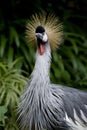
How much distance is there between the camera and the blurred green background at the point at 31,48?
6.12 metres

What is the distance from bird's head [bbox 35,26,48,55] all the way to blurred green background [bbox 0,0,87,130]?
Answer: 1163 millimetres

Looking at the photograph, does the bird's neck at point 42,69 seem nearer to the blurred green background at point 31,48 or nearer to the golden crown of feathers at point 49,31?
the golden crown of feathers at point 49,31

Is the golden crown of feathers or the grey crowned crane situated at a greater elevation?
the golden crown of feathers

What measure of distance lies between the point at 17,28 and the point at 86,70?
1013mm

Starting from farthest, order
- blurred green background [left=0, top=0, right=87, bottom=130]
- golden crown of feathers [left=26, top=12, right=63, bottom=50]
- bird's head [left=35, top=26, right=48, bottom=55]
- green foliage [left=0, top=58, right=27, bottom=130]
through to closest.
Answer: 1. blurred green background [left=0, top=0, right=87, bottom=130]
2. green foliage [left=0, top=58, right=27, bottom=130]
3. golden crown of feathers [left=26, top=12, right=63, bottom=50]
4. bird's head [left=35, top=26, right=48, bottom=55]

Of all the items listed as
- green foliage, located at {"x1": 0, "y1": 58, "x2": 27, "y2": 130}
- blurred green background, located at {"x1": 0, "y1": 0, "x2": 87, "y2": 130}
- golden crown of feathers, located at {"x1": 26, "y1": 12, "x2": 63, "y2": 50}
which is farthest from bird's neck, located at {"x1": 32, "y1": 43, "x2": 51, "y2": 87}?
blurred green background, located at {"x1": 0, "y1": 0, "x2": 87, "y2": 130}

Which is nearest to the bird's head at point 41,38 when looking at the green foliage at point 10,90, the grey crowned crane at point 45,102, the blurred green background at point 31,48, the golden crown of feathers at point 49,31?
the grey crowned crane at point 45,102

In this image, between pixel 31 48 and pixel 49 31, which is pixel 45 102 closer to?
pixel 49 31

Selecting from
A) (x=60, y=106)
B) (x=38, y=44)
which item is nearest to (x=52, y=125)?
(x=60, y=106)

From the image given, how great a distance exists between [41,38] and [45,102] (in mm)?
548

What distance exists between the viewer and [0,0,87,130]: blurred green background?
20.1 feet

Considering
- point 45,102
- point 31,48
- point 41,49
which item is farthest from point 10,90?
point 41,49

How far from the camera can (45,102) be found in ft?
15.8

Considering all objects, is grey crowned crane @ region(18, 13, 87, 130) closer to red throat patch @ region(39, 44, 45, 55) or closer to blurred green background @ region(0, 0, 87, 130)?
red throat patch @ region(39, 44, 45, 55)
